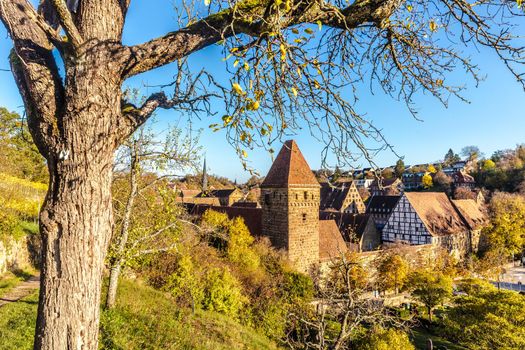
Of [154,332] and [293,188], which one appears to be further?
[293,188]

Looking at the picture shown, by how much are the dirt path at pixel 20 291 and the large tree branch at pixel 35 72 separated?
9633 millimetres

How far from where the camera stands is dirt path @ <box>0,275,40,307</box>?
9278 millimetres

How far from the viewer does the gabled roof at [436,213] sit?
115 ft

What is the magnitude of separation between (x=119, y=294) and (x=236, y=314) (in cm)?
552

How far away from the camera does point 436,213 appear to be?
37.0m

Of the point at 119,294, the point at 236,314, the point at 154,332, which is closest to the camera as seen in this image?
the point at 154,332

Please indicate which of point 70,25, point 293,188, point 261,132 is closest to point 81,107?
point 70,25

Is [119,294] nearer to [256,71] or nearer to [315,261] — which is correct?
[256,71]

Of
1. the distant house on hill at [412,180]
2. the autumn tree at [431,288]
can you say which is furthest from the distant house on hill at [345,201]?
the distant house on hill at [412,180]

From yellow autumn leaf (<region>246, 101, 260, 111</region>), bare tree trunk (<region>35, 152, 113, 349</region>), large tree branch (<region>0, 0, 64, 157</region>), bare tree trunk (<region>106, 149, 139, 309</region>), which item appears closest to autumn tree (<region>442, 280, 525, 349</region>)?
bare tree trunk (<region>106, 149, 139, 309</region>)

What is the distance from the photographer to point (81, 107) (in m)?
1.94

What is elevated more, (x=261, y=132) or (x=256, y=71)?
(x=256, y=71)

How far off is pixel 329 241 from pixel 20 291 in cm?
1890

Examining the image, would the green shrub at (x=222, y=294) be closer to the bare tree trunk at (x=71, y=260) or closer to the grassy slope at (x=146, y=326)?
the grassy slope at (x=146, y=326)
